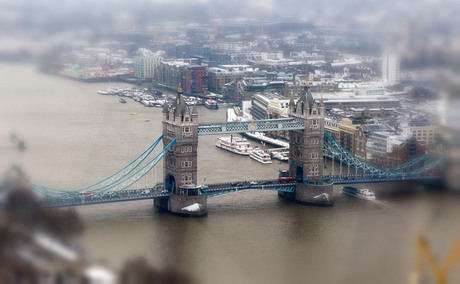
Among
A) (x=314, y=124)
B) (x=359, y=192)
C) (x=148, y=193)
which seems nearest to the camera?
(x=148, y=193)

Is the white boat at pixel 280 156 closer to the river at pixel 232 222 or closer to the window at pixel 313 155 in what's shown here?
the river at pixel 232 222

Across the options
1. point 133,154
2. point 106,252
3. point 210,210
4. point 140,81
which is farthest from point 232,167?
point 140,81

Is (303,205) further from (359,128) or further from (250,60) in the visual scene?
(250,60)

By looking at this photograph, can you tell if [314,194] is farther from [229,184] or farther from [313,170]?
[229,184]

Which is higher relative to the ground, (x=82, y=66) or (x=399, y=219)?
(x=82, y=66)

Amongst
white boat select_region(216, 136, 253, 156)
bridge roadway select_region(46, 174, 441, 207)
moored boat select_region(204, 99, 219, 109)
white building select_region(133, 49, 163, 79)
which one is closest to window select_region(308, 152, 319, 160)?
bridge roadway select_region(46, 174, 441, 207)

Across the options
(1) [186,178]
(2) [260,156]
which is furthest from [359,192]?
(2) [260,156]

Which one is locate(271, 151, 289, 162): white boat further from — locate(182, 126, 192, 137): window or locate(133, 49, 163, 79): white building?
locate(133, 49, 163, 79): white building
